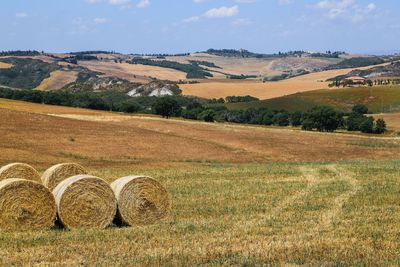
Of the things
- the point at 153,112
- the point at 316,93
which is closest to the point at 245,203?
the point at 153,112

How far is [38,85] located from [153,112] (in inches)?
3732

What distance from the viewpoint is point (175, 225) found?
14.4m

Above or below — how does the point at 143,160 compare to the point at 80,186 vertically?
below

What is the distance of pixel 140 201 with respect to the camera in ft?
50.7

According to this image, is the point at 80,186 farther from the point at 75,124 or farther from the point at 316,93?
the point at 316,93

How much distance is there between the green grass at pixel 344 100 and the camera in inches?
4811

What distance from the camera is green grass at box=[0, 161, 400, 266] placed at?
34.1 ft

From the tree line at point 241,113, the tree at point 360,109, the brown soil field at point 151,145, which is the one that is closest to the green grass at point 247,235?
the brown soil field at point 151,145

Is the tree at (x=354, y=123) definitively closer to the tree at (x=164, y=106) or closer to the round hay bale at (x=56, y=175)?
the tree at (x=164, y=106)

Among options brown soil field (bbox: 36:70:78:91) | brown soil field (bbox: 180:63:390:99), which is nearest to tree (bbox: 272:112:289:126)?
brown soil field (bbox: 180:63:390:99)

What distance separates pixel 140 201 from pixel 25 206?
9.68 ft

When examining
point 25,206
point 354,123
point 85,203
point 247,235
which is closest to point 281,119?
point 354,123

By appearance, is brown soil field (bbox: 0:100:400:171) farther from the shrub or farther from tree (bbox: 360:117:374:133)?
the shrub

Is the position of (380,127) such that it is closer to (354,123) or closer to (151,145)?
(354,123)
